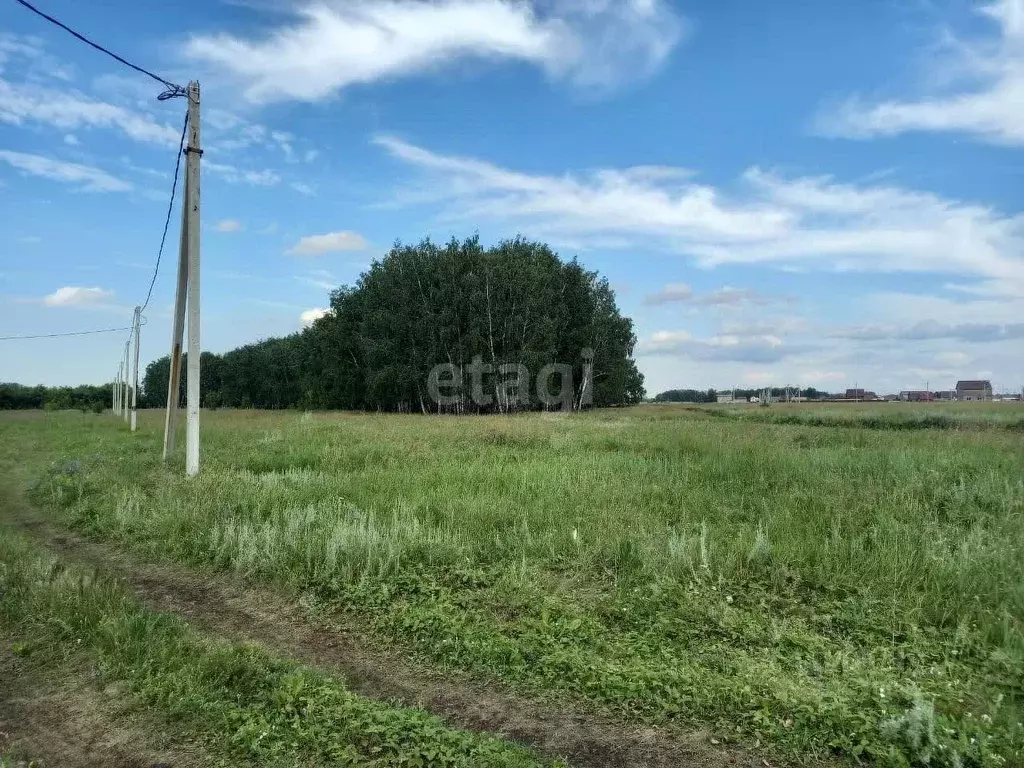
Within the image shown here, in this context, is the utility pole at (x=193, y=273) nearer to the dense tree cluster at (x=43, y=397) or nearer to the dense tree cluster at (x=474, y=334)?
the dense tree cluster at (x=474, y=334)

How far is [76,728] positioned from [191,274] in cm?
1063

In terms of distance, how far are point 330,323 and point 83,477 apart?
48.2 metres

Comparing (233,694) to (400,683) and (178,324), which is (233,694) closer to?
(400,683)

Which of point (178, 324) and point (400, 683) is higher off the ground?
point (178, 324)

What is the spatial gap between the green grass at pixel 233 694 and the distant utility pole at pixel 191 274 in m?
6.90

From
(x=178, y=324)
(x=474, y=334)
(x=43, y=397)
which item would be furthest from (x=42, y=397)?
(x=178, y=324)

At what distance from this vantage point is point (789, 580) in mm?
5777

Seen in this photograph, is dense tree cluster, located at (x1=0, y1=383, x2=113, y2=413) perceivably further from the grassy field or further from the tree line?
the grassy field

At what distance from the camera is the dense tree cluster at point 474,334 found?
46.4 metres

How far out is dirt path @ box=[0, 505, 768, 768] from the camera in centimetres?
362

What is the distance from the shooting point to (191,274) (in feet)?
41.8

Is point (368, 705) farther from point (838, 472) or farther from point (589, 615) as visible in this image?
point (838, 472)

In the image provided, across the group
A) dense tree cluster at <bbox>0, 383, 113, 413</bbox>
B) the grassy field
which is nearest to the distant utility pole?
the grassy field

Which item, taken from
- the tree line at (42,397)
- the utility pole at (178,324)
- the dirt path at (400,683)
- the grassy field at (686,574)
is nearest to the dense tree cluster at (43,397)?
the tree line at (42,397)
